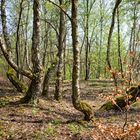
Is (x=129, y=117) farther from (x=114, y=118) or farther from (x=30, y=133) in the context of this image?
(x=30, y=133)

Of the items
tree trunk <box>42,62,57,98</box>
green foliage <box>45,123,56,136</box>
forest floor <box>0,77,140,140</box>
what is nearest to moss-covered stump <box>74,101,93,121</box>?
forest floor <box>0,77,140,140</box>

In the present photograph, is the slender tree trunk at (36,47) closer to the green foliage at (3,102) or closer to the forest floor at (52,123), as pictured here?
the forest floor at (52,123)

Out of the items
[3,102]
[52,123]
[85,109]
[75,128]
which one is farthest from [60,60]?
[75,128]

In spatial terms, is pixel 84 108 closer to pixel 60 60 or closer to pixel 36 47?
pixel 36 47

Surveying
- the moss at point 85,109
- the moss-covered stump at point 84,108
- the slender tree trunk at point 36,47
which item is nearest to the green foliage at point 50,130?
the moss-covered stump at point 84,108

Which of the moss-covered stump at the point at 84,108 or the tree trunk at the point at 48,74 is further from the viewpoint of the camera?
the tree trunk at the point at 48,74

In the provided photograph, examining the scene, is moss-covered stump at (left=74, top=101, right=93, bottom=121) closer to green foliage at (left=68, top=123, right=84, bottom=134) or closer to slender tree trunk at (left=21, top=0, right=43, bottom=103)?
green foliage at (left=68, top=123, right=84, bottom=134)

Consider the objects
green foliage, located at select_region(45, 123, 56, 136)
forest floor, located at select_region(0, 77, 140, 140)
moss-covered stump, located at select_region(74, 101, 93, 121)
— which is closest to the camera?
forest floor, located at select_region(0, 77, 140, 140)

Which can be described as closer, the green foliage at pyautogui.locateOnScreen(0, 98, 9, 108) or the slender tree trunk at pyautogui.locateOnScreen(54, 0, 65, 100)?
the green foliage at pyautogui.locateOnScreen(0, 98, 9, 108)

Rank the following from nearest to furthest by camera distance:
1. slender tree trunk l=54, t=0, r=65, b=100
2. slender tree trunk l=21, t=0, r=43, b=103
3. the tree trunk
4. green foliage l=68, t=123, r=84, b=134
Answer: green foliage l=68, t=123, r=84, b=134
slender tree trunk l=21, t=0, r=43, b=103
slender tree trunk l=54, t=0, r=65, b=100
the tree trunk

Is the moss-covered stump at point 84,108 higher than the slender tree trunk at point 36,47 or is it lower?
lower

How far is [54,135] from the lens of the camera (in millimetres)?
10320

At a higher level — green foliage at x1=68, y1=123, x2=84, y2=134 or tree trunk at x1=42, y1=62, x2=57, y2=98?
tree trunk at x1=42, y1=62, x2=57, y2=98

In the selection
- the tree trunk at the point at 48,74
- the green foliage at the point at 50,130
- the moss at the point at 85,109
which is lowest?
the green foliage at the point at 50,130
